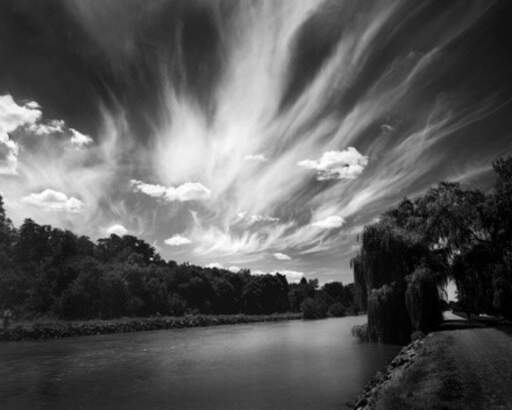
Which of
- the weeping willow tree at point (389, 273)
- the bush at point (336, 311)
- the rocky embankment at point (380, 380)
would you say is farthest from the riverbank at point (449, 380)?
the bush at point (336, 311)

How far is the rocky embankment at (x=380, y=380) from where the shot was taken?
13.5m

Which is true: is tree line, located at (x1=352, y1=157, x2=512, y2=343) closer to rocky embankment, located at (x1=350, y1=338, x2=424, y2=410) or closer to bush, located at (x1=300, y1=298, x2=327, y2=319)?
rocky embankment, located at (x1=350, y1=338, x2=424, y2=410)

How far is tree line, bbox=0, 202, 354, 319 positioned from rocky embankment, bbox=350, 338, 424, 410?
237ft

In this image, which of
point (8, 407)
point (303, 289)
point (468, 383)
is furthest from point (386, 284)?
point (303, 289)

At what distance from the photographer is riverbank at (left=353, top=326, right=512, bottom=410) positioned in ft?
36.1

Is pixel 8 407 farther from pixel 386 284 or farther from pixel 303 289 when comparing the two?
pixel 303 289

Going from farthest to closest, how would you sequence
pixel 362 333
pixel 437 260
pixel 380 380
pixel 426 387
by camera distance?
1. pixel 362 333
2. pixel 437 260
3. pixel 380 380
4. pixel 426 387

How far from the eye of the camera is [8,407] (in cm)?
1678

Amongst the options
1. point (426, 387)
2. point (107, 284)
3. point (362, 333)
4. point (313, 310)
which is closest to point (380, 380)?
point (426, 387)

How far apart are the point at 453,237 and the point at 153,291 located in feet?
271

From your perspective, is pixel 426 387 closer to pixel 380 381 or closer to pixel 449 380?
pixel 449 380

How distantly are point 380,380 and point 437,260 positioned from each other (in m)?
16.5

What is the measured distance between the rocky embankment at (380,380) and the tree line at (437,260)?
6246mm

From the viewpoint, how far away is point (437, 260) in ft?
98.8
